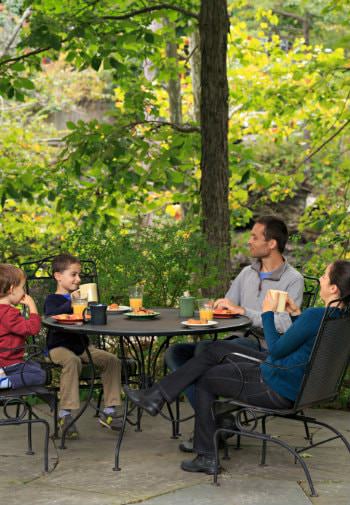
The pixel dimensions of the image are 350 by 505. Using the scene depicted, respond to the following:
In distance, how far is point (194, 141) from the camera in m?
9.27

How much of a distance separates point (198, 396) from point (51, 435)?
1.22m

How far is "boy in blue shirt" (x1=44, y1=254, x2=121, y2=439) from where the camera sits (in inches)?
201

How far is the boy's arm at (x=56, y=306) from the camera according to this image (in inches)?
207

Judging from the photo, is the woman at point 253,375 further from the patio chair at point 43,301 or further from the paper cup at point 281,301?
the patio chair at point 43,301

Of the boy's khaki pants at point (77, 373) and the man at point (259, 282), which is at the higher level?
the man at point (259, 282)

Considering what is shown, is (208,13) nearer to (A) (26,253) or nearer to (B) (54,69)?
(A) (26,253)

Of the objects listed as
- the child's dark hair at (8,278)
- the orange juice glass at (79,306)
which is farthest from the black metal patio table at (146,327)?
the child's dark hair at (8,278)

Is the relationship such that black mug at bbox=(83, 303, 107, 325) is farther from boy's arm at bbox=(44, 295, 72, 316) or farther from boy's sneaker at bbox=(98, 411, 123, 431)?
boy's sneaker at bbox=(98, 411, 123, 431)

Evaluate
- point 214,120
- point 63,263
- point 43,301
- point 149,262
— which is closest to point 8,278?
point 63,263

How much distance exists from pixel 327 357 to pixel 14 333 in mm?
1649

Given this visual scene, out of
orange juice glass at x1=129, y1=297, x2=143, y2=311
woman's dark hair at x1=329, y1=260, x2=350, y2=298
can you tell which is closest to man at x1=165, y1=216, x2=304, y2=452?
orange juice glass at x1=129, y1=297, x2=143, y2=311

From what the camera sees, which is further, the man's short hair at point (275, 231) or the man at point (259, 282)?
the man's short hair at point (275, 231)

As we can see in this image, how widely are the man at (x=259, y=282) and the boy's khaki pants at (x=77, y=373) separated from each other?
0.35 meters

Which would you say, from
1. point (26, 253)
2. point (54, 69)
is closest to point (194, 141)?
point (26, 253)
